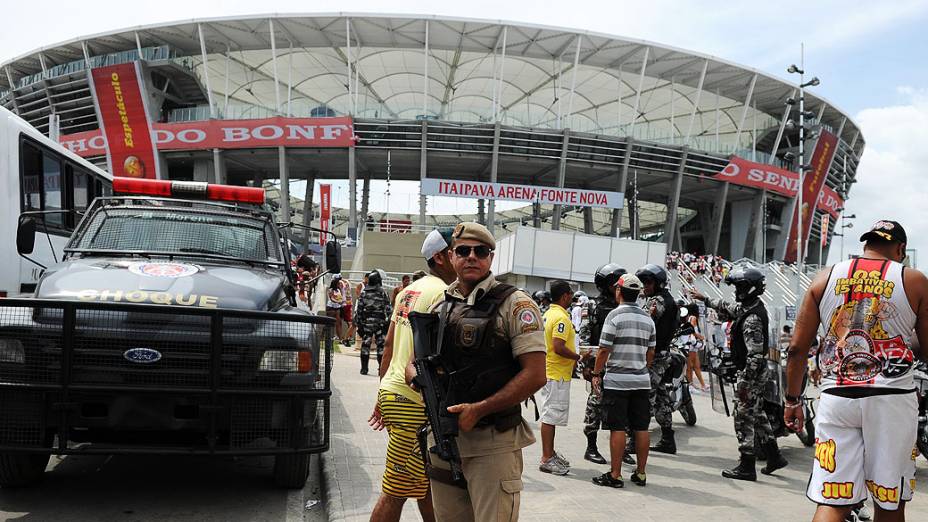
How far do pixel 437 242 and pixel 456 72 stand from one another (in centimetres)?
4627

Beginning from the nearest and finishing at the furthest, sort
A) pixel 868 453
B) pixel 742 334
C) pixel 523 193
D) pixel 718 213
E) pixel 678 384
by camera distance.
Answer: pixel 868 453 → pixel 742 334 → pixel 678 384 → pixel 523 193 → pixel 718 213

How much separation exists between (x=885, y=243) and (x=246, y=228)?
5037 millimetres

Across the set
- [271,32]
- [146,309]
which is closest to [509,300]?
[146,309]

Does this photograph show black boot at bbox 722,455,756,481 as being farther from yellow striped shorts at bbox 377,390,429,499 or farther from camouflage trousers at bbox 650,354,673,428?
yellow striped shorts at bbox 377,390,429,499

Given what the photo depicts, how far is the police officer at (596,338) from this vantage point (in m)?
6.54

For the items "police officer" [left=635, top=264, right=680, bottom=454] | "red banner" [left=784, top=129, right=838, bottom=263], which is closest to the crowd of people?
"police officer" [left=635, top=264, right=680, bottom=454]

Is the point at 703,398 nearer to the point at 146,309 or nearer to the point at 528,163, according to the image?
the point at 146,309

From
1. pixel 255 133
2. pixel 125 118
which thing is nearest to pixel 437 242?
pixel 255 133

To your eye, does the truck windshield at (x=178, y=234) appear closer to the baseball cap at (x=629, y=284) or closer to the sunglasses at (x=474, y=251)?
the baseball cap at (x=629, y=284)

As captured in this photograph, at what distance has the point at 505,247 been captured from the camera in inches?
958

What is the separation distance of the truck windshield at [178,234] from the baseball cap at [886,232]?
4604mm

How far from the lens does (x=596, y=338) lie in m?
7.75

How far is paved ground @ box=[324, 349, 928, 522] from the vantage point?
4.85 meters

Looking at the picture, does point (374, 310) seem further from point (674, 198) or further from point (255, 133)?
point (674, 198)
